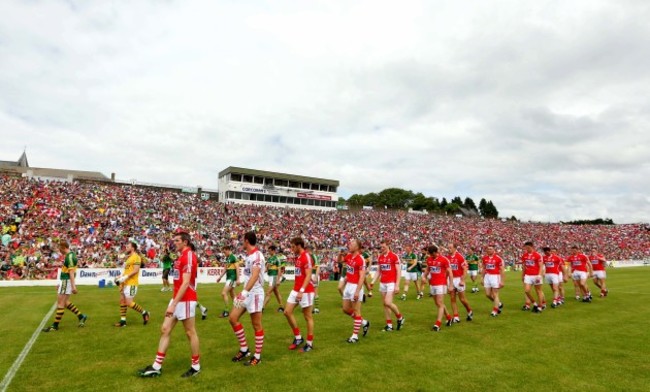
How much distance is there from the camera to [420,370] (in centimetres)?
792

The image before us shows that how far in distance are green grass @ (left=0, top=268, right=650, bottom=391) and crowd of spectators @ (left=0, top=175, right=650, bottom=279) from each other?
18822 mm

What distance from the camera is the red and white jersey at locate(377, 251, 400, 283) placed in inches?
453

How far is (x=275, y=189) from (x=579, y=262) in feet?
161

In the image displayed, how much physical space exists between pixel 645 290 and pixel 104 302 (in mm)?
29334

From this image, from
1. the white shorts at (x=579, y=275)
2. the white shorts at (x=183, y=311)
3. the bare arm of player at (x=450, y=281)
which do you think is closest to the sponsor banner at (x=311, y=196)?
the white shorts at (x=579, y=275)

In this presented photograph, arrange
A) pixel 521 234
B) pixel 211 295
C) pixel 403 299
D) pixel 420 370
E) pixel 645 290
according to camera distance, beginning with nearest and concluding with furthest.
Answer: pixel 420 370 → pixel 403 299 → pixel 211 295 → pixel 645 290 → pixel 521 234

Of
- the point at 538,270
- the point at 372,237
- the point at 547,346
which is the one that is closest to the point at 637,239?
the point at 372,237

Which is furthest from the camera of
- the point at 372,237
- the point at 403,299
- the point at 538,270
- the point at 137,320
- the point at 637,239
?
the point at 637,239

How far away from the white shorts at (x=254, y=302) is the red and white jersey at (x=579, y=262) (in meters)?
17.2

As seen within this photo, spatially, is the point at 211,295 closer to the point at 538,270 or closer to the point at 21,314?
the point at 21,314

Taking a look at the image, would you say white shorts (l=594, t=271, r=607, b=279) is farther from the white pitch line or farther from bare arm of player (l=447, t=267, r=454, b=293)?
the white pitch line

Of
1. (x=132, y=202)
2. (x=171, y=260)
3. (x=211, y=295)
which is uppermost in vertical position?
(x=132, y=202)

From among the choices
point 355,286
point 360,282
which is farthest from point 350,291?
point 360,282

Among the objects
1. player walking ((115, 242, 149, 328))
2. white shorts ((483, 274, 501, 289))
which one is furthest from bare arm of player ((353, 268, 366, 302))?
player walking ((115, 242, 149, 328))
